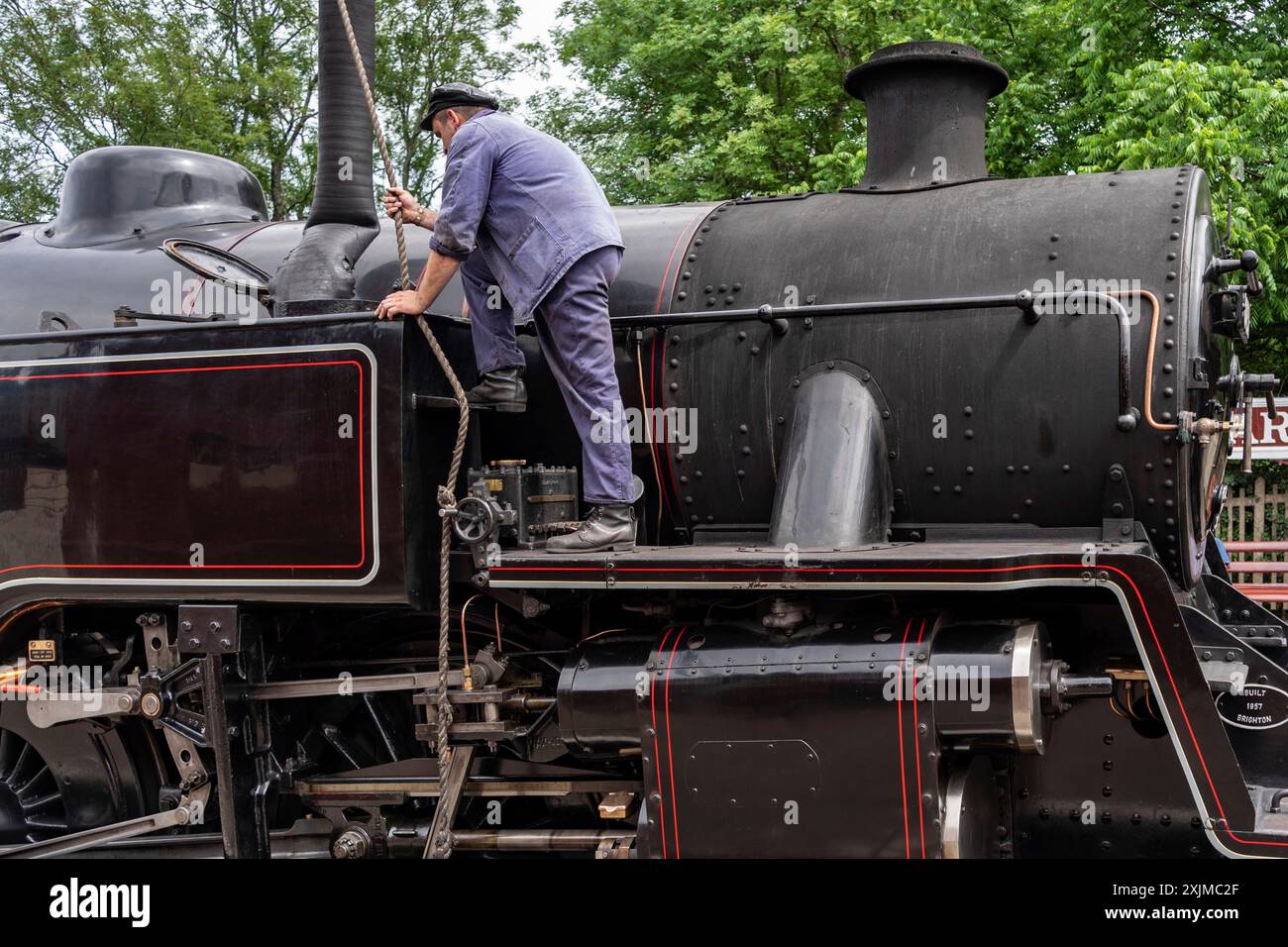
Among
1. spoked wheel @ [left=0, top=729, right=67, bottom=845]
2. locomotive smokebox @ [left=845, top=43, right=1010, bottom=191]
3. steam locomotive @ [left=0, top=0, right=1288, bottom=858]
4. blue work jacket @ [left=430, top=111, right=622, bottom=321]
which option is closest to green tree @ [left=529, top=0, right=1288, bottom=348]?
locomotive smokebox @ [left=845, top=43, right=1010, bottom=191]

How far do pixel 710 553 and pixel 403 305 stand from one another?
4.05 feet

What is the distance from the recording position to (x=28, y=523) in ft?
14.3

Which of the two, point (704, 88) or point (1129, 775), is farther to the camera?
point (704, 88)

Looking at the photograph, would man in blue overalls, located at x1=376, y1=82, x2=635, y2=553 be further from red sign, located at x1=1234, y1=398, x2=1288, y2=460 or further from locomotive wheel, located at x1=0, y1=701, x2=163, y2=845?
red sign, located at x1=1234, y1=398, x2=1288, y2=460

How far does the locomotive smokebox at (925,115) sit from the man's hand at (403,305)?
5.68ft

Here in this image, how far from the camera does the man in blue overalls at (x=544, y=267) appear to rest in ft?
12.9

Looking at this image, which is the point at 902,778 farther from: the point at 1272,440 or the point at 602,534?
the point at 1272,440

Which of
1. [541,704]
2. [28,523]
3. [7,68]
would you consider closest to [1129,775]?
[541,704]

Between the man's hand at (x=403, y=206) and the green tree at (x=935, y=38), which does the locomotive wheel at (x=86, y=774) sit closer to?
the man's hand at (x=403, y=206)

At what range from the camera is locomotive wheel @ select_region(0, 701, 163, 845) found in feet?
15.1

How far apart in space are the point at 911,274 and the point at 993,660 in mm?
1341

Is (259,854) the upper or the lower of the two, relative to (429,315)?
lower

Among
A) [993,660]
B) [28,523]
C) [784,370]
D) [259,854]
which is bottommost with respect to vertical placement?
[259,854]

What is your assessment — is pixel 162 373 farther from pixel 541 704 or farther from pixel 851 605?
pixel 851 605
